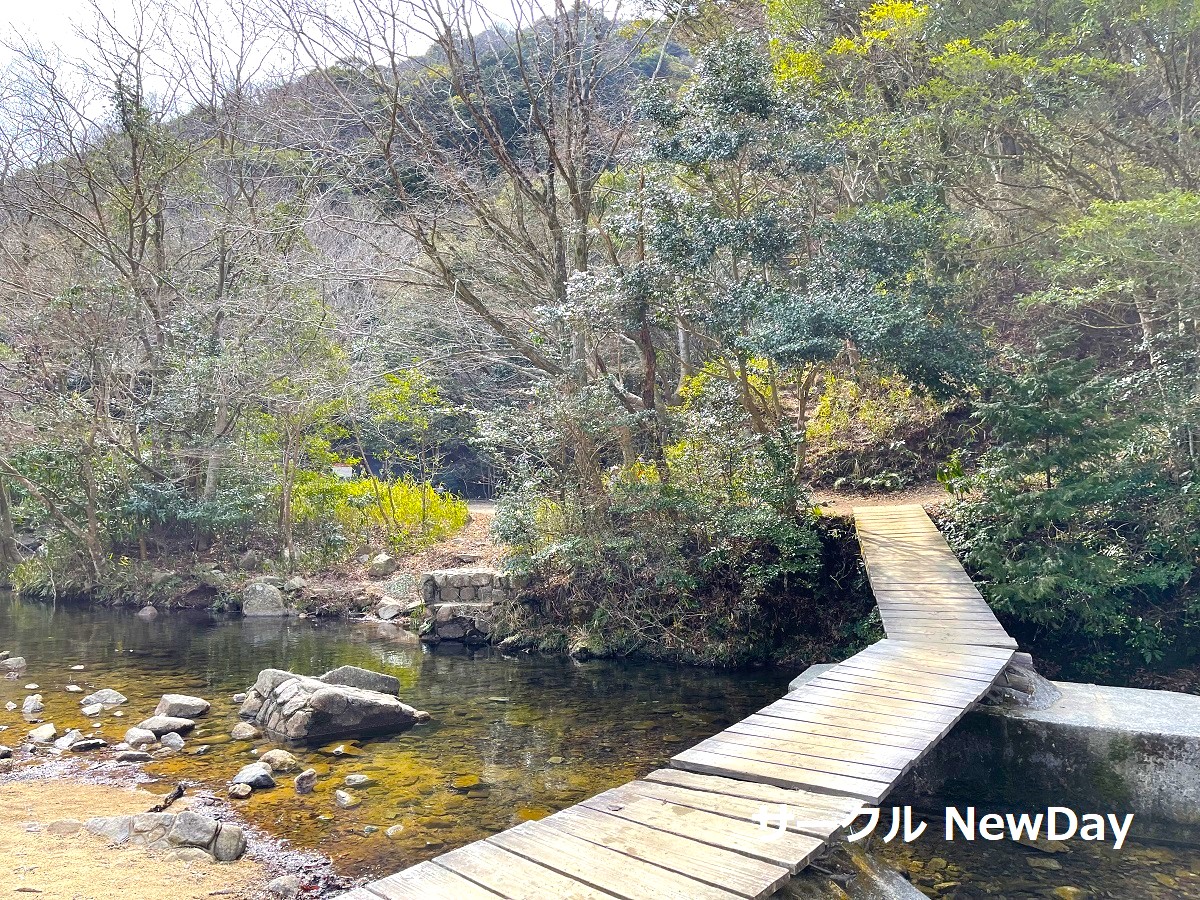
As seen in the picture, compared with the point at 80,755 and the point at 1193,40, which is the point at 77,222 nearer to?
the point at 80,755

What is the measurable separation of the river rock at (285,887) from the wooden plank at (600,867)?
154cm

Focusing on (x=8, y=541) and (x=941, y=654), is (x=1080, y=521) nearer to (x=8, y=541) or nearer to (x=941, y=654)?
(x=941, y=654)

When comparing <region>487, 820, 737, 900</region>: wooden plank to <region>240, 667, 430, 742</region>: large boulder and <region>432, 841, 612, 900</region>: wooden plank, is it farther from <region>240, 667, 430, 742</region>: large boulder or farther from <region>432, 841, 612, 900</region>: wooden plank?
<region>240, 667, 430, 742</region>: large boulder

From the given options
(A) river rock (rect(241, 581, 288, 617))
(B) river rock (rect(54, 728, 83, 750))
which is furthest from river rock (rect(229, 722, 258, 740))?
(A) river rock (rect(241, 581, 288, 617))

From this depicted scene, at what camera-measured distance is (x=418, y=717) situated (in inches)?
280

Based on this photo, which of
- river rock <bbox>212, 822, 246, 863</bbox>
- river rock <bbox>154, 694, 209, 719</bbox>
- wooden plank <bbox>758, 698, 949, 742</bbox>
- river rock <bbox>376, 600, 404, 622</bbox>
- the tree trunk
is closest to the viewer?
wooden plank <bbox>758, 698, 949, 742</bbox>

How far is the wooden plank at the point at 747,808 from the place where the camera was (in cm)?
326

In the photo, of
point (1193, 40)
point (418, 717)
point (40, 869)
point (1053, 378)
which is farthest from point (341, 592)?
point (1193, 40)

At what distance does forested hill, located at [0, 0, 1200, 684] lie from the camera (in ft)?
25.3

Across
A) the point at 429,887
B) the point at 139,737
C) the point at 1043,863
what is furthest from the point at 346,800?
the point at 1043,863

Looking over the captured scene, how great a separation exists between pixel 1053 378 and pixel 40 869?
A: 7467 mm

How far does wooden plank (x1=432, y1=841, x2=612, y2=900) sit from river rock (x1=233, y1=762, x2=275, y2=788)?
2.97m

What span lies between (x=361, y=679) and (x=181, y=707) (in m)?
1.46

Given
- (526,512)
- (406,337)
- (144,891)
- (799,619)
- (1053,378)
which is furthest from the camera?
(406,337)
